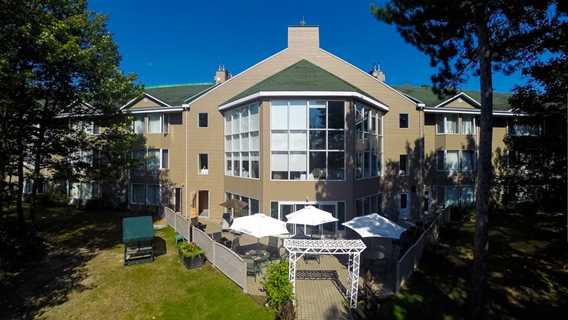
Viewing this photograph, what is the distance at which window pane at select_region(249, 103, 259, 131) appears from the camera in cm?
1911

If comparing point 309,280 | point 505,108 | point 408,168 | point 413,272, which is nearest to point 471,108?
point 505,108

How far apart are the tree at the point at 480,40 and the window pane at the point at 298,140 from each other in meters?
7.64

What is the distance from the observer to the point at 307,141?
17641mm

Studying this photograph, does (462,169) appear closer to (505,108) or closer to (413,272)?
(505,108)

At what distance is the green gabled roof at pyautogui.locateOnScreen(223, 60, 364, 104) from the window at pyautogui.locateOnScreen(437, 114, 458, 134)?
34.8ft

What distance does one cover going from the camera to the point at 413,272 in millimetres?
13820

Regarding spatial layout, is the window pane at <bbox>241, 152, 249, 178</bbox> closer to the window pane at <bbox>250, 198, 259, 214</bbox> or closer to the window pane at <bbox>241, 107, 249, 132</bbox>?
the window pane at <bbox>241, 107, 249, 132</bbox>

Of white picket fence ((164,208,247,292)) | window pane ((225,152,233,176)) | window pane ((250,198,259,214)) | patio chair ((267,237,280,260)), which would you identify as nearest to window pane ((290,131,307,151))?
window pane ((250,198,259,214))

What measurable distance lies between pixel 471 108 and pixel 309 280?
22.4 metres

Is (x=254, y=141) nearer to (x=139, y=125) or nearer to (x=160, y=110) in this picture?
(x=160, y=110)

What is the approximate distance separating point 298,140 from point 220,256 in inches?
321

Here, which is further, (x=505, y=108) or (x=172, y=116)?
(x=505, y=108)

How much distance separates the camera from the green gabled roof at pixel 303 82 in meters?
18.0

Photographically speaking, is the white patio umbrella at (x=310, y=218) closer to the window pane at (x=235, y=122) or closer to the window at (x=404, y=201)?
the window pane at (x=235, y=122)
